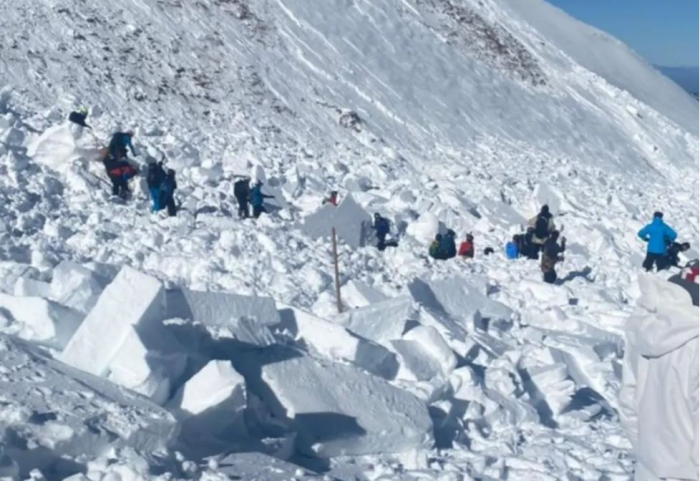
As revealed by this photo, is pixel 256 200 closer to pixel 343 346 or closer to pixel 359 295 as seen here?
pixel 359 295

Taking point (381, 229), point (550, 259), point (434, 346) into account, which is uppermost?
point (550, 259)

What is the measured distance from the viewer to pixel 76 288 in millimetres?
7902

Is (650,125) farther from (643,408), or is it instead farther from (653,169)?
(643,408)

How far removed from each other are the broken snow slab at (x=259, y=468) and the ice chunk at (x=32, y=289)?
2.65 metres

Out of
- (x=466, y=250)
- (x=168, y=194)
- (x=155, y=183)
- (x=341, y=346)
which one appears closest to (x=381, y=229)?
(x=466, y=250)

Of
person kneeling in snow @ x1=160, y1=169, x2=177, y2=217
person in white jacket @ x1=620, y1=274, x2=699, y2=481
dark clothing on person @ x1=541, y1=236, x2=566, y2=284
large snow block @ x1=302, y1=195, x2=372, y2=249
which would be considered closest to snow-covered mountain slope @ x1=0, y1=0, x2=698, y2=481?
large snow block @ x1=302, y1=195, x2=372, y2=249

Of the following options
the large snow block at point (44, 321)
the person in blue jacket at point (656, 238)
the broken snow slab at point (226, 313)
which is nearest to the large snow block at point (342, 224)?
the person in blue jacket at point (656, 238)

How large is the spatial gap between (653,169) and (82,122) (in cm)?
1577

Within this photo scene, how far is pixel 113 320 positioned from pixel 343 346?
1.93 m

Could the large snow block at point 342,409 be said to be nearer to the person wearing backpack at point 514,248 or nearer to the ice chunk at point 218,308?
the ice chunk at point 218,308

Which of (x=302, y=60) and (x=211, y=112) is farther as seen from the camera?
(x=302, y=60)

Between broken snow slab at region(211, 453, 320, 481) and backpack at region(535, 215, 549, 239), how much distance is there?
9.17 meters

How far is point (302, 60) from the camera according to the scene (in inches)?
947

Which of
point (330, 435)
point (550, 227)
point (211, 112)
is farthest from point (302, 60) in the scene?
point (330, 435)
